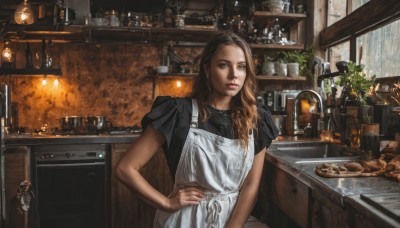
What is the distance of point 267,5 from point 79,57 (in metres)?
2.26

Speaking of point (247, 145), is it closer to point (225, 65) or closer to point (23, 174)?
point (225, 65)

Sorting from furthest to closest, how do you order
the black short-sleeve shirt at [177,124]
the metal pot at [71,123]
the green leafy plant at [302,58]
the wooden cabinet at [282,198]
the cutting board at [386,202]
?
the green leafy plant at [302,58]
the metal pot at [71,123]
the wooden cabinet at [282,198]
the black short-sleeve shirt at [177,124]
the cutting board at [386,202]

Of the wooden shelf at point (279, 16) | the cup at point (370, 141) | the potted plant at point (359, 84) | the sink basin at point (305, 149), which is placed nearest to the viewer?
the cup at point (370, 141)

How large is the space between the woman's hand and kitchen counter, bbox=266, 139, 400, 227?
57 cm

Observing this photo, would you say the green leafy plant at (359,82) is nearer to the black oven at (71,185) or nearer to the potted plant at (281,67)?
the potted plant at (281,67)

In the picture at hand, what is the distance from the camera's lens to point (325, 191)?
1.54 meters

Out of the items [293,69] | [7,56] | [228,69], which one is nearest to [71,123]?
[7,56]

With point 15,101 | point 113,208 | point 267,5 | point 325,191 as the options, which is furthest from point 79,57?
point 325,191

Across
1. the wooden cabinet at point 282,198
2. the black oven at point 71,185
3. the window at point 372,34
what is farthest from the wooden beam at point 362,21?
the black oven at point 71,185

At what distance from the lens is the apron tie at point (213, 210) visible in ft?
5.26

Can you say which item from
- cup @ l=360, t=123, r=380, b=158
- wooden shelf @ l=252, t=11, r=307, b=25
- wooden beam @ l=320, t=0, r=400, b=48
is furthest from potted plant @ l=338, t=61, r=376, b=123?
wooden shelf @ l=252, t=11, r=307, b=25

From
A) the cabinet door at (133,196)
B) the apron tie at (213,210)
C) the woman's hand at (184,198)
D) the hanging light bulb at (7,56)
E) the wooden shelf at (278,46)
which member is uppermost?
the wooden shelf at (278,46)

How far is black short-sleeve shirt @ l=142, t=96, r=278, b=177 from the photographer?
1553mm

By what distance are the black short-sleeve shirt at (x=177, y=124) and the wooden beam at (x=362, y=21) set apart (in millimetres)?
1634
